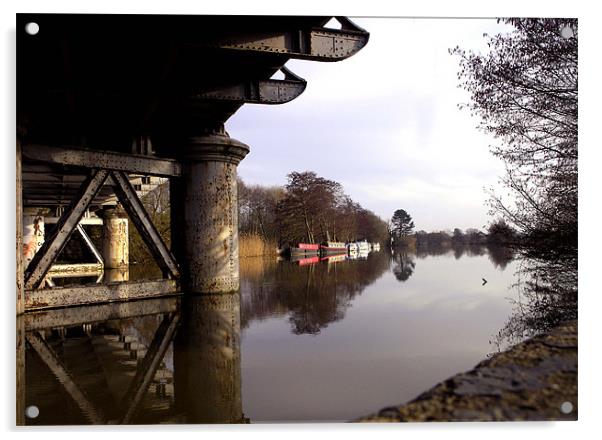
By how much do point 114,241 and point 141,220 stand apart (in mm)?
10290

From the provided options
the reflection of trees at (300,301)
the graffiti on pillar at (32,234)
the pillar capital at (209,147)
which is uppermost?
the pillar capital at (209,147)

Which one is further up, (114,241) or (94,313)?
(114,241)

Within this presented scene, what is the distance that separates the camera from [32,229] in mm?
14617

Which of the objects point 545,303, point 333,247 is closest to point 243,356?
point 545,303

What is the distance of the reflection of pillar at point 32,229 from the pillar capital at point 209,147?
8.69 m

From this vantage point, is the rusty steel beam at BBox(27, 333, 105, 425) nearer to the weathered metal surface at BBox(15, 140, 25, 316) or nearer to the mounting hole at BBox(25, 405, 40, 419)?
the mounting hole at BBox(25, 405, 40, 419)

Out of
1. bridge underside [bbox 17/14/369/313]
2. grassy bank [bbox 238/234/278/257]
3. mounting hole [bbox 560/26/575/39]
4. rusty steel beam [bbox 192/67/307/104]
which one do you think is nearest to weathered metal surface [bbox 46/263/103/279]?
grassy bank [bbox 238/234/278/257]

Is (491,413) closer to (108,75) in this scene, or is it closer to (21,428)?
(21,428)

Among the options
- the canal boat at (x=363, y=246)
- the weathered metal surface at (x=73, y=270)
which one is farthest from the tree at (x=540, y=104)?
the canal boat at (x=363, y=246)

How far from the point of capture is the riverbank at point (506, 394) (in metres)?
1.98

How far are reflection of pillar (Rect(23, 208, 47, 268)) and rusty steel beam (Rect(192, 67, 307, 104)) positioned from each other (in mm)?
9572

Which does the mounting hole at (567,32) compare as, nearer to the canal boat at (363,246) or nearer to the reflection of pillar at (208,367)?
the reflection of pillar at (208,367)

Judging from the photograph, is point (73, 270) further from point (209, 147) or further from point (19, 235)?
point (19, 235)

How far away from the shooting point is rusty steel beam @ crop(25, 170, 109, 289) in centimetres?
515
